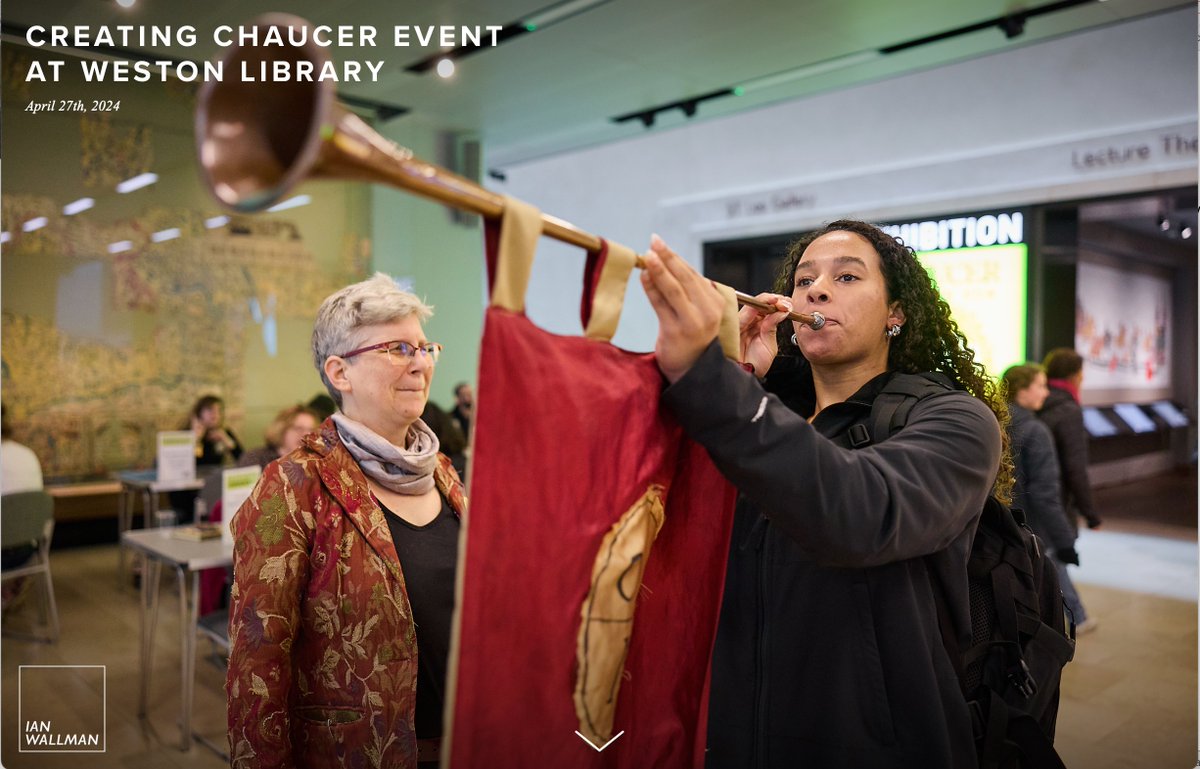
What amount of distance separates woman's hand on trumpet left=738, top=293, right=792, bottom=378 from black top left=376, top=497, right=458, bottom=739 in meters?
0.81

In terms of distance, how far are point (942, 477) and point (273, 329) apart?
790cm

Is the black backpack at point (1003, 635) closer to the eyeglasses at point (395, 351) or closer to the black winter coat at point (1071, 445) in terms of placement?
the eyeglasses at point (395, 351)

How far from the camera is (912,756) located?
1.14 m

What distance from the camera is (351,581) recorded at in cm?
159

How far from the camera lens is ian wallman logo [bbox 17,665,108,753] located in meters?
3.68

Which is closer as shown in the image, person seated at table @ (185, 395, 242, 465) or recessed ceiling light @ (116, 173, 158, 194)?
person seated at table @ (185, 395, 242, 465)

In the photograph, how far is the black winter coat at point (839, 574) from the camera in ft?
3.08

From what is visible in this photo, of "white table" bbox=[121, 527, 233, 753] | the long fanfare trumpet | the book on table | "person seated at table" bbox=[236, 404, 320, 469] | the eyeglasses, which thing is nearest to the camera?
the long fanfare trumpet

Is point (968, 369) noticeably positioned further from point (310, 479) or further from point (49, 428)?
point (49, 428)

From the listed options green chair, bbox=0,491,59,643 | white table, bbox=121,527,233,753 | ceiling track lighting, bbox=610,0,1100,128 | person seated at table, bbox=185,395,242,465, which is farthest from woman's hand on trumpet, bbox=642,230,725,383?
person seated at table, bbox=185,395,242,465

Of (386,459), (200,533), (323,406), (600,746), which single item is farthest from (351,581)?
(323,406)

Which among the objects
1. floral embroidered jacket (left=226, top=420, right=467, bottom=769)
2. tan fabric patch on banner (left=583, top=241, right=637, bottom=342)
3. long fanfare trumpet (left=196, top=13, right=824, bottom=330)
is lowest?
floral embroidered jacket (left=226, top=420, right=467, bottom=769)

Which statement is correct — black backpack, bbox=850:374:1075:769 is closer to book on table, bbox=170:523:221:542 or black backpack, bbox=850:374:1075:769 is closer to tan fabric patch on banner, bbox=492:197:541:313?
tan fabric patch on banner, bbox=492:197:541:313

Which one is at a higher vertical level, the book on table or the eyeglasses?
the eyeglasses
